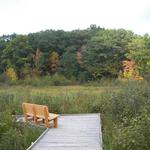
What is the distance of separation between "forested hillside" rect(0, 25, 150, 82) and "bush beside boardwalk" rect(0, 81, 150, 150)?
109 ft

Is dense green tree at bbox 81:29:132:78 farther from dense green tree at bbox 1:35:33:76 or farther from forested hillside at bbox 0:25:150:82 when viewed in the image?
dense green tree at bbox 1:35:33:76

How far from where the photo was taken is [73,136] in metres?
11.3

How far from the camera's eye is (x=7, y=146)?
10.1 m

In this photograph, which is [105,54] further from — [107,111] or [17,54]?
[107,111]

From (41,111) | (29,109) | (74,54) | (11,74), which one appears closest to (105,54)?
(74,54)

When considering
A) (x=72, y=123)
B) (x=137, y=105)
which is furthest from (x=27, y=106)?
(x=137, y=105)

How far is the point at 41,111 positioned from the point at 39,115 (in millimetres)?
305

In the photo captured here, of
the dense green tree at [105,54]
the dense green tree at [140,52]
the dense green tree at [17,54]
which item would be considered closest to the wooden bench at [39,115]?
the dense green tree at [140,52]

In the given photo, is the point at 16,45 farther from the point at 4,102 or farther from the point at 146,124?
the point at 146,124

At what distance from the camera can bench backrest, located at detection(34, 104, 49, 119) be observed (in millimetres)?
12864

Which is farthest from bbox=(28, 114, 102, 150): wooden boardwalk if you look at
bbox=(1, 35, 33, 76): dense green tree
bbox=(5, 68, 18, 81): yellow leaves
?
bbox=(1, 35, 33, 76): dense green tree

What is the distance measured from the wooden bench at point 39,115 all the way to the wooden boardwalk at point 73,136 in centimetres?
33

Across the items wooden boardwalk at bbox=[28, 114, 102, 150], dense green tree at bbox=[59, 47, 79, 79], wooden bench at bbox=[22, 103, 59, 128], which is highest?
dense green tree at bbox=[59, 47, 79, 79]

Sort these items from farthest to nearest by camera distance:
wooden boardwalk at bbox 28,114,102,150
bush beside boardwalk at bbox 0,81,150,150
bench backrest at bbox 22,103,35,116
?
bench backrest at bbox 22,103,35,116, wooden boardwalk at bbox 28,114,102,150, bush beside boardwalk at bbox 0,81,150,150
